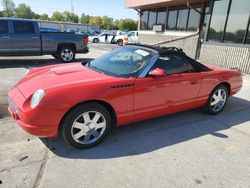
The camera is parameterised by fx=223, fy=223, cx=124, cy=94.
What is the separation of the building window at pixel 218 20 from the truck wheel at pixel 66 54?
7229 mm

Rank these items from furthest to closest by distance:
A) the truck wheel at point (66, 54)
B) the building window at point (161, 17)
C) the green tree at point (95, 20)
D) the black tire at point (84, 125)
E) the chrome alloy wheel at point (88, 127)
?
the green tree at point (95, 20)
the building window at point (161, 17)
the truck wheel at point (66, 54)
the chrome alloy wheel at point (88, 127)
the black tire at point (84, 125)

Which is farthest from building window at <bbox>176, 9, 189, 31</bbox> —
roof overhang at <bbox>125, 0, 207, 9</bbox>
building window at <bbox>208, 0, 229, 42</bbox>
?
building window at <bbox>208, 0, 229, 42</bbox>

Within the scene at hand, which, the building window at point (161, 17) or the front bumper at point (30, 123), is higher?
the building window at point (161, 17)

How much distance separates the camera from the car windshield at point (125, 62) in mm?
3609

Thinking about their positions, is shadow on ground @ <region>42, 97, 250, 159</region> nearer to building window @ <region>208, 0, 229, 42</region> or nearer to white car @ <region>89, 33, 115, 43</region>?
building window @ <region>208, 0, 229, 42</region>

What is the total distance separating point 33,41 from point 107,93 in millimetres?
7612

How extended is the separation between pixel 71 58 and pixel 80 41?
92 centimetres

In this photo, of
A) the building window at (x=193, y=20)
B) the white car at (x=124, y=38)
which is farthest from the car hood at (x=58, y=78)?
the white car at (x=124, y=38)

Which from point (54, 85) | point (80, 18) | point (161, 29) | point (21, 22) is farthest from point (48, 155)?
point (80, 18)

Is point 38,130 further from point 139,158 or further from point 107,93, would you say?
point 139,158

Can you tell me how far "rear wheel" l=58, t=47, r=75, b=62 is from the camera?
10.3 meters

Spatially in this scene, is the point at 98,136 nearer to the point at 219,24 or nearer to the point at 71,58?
the point at 71,58

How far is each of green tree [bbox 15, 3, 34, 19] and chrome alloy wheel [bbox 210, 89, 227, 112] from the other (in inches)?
4044

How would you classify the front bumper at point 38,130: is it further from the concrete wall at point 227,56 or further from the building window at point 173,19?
the building window at point 173,19
